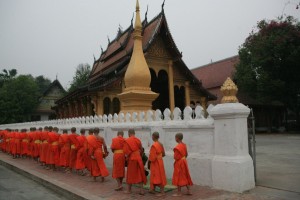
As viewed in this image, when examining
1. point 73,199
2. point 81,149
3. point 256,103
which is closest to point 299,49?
point 256,103

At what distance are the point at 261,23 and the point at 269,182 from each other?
23.7 meters

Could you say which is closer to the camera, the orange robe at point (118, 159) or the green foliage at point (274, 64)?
the orange robe at point (118, 159)

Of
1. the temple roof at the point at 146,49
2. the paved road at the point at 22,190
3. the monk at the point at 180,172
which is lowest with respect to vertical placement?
the paved road at the point at 22,190

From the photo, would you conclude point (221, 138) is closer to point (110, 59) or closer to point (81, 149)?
point (81, 149)

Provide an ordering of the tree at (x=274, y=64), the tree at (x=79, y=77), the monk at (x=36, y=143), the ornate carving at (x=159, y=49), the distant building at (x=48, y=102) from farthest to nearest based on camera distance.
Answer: the distant building at (x=48, y=102) → the tree at (x=79, y=77) → the tree at (x=274, y=64) → the ornate carving at (x=159, y=49) → the monk at (x=36, y=143)

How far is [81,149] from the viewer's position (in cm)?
852

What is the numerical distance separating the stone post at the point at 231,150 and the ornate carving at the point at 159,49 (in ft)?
37.7

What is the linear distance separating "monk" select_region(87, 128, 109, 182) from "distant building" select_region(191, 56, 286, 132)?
70.0 ft

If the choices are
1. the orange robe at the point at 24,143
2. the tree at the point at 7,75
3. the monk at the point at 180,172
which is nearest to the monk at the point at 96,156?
the monk at the point at 180,172

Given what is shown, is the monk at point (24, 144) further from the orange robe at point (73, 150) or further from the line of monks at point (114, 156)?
the orange robe at point (73, 150)

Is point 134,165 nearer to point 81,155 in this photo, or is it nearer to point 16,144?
point 81,155

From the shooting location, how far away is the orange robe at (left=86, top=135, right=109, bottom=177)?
24.3 ft

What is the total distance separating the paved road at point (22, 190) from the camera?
665cm

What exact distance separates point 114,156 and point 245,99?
25021 millimetres
